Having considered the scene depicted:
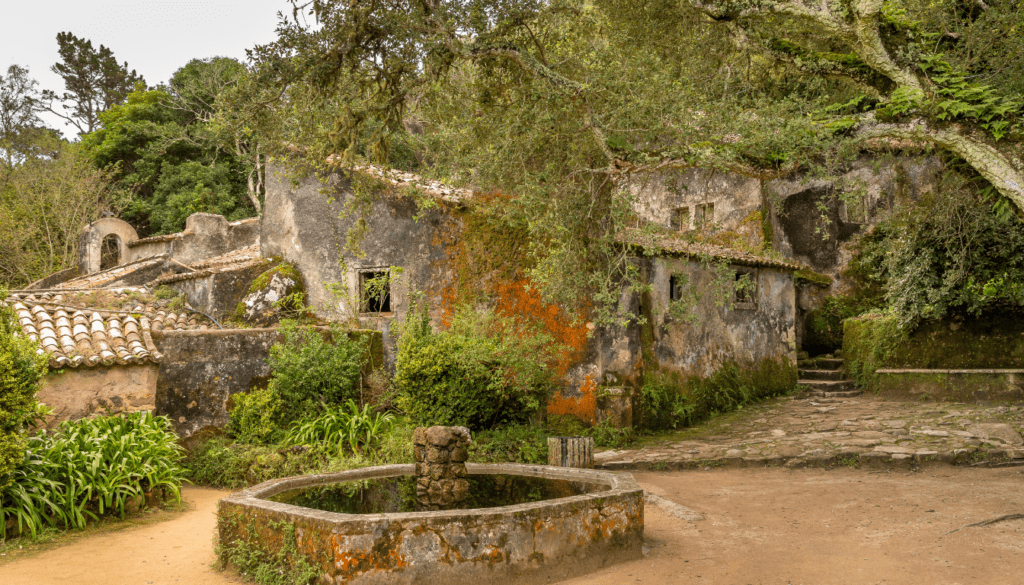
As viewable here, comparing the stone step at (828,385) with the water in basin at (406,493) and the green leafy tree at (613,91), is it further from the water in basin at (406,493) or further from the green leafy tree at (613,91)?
the water in basin at (406,493)

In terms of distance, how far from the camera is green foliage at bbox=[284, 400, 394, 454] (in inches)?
381

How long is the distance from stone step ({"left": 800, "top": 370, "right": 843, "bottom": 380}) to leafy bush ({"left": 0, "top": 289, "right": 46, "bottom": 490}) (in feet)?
48.6

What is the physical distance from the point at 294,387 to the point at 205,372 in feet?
4.63

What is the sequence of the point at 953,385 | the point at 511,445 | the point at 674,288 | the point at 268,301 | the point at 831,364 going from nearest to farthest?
the point at 511,445 < the point at 674,288 < the point at 953,385 < the point at 268,301 < the point at 831,364

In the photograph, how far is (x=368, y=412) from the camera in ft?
35.3

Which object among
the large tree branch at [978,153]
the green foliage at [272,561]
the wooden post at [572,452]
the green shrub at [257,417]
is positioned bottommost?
the green foliage at [272,561]

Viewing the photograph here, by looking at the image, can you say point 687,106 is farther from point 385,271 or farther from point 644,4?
point 385,271

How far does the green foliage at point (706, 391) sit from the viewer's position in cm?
1129

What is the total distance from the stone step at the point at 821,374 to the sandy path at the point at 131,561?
13.4 meters

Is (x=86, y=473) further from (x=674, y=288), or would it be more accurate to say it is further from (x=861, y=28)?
(x=861, y=28)

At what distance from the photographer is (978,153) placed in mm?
7094

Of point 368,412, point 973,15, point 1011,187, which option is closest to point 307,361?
point 368,412

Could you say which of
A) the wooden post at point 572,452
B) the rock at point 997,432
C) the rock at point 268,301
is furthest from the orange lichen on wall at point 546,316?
the rock at point 997,432

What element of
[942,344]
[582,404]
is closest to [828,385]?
[942,344]
